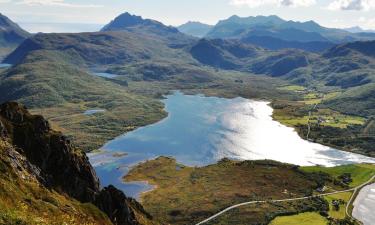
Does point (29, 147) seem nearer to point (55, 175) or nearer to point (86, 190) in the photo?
point (55, 175)

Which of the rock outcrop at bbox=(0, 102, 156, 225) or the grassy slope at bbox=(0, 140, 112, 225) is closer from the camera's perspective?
the grassy slope at bbox=(0, 140, 112, 225)

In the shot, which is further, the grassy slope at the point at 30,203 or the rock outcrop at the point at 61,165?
the rock outcrop at the point at 61,165

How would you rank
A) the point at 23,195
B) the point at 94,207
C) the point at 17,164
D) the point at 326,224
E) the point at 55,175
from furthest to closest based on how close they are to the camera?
the point at 326,224, the point at 55,175, the point at 94,207, the point at 17,164, the point at 23,195

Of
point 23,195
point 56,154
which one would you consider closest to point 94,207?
point 56,154

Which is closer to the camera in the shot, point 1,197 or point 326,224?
point 1,197
